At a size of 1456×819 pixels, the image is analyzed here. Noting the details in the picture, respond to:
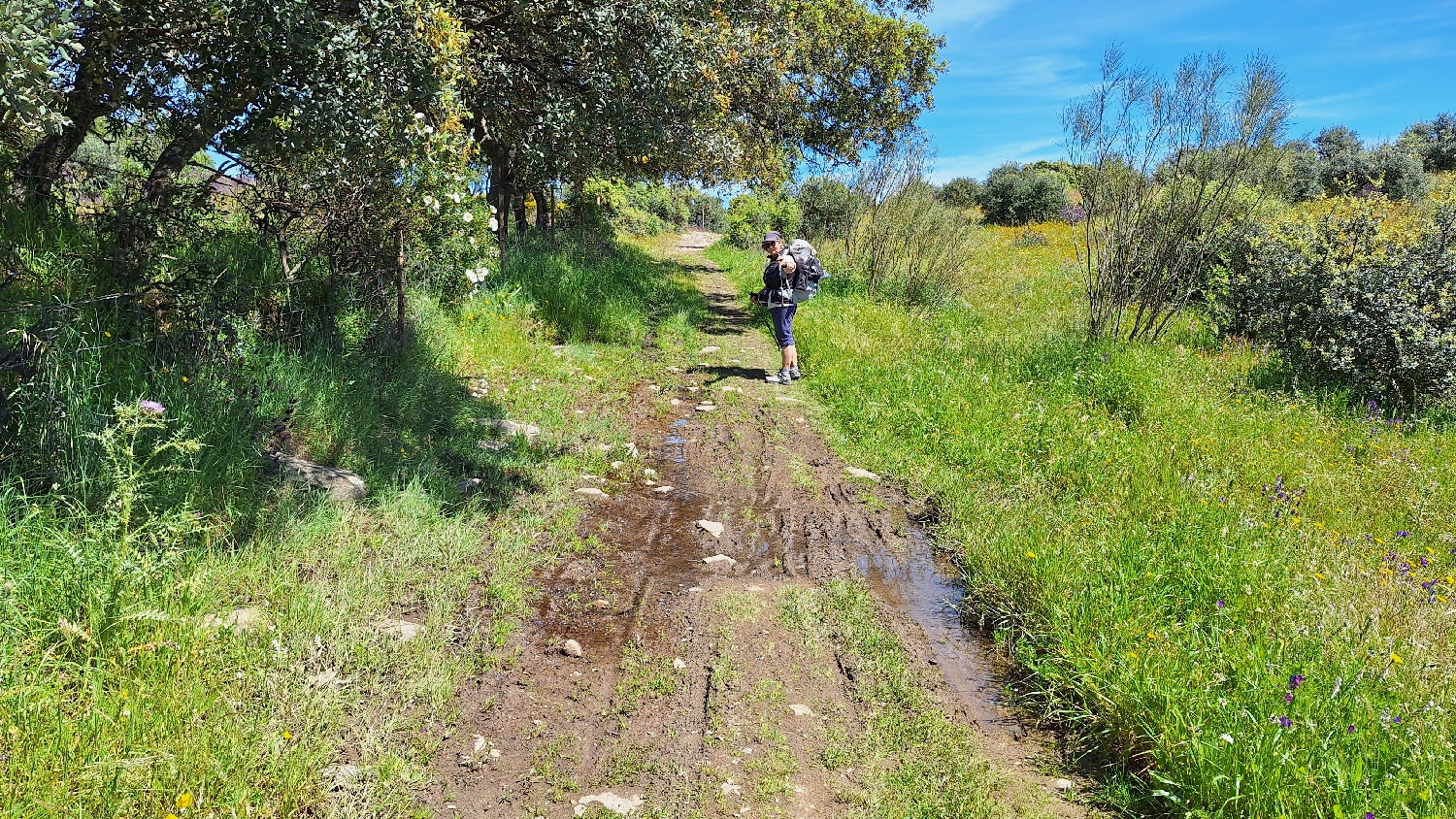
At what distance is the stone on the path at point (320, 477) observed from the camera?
4.31m

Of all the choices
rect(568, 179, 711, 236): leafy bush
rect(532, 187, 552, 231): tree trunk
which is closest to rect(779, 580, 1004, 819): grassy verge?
rect(568, 179, 711, 236): leafy bush

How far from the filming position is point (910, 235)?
13.2 meters

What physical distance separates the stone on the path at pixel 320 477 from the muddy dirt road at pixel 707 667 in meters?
1.35

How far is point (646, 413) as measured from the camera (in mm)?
7383

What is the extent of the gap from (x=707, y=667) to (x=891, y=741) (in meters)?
0.87

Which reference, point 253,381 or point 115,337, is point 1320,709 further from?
point 115,337

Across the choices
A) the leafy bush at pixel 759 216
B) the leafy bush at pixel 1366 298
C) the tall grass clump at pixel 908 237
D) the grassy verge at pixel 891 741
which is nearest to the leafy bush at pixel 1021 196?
the leafy bush at pixel 759 216

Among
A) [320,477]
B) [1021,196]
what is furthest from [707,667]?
[1021,196]

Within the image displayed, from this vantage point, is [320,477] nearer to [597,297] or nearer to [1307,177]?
[597,297]

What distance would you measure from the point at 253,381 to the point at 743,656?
3.61m

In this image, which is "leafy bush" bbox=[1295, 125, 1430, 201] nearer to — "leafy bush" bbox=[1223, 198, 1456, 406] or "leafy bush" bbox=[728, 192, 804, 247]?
"leafy bush" bbox=[728, 192, 804, 247]

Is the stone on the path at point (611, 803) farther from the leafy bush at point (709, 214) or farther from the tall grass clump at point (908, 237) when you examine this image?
the leafy bush at point (709, 214)

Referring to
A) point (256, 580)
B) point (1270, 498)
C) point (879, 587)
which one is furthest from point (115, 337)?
point (1270, 498)

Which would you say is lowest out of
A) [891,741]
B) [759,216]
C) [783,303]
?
[891,741]
